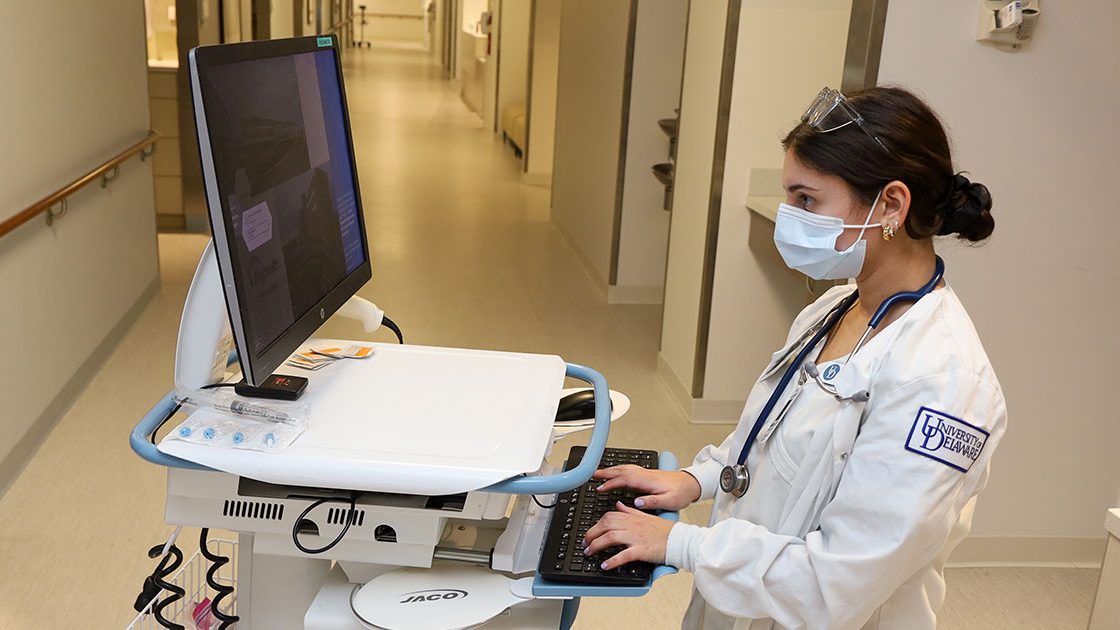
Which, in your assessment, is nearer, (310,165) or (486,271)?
(310,165)

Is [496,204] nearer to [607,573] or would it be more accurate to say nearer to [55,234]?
[55,234]

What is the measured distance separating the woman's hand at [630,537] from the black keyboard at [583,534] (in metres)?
0.01

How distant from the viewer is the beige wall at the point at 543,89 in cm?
917

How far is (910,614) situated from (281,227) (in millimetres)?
1068

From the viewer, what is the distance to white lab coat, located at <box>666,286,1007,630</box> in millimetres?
1378

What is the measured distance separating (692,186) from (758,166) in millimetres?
399

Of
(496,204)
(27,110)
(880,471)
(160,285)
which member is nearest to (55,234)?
(27,110)

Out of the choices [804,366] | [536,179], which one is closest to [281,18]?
[536,179]

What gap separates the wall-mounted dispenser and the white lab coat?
1.52m

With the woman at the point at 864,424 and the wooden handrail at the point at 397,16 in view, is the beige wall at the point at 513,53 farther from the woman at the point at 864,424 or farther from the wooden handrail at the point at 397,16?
the wooden handrail at the point at 397,16

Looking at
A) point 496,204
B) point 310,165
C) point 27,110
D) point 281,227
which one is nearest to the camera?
point 281,227

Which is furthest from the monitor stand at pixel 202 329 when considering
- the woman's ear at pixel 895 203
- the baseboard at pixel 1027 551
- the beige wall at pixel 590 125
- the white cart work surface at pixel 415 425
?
the beige wall at pixel 590 125

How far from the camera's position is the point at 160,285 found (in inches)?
226

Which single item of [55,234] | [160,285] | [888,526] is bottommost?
[160,285]
